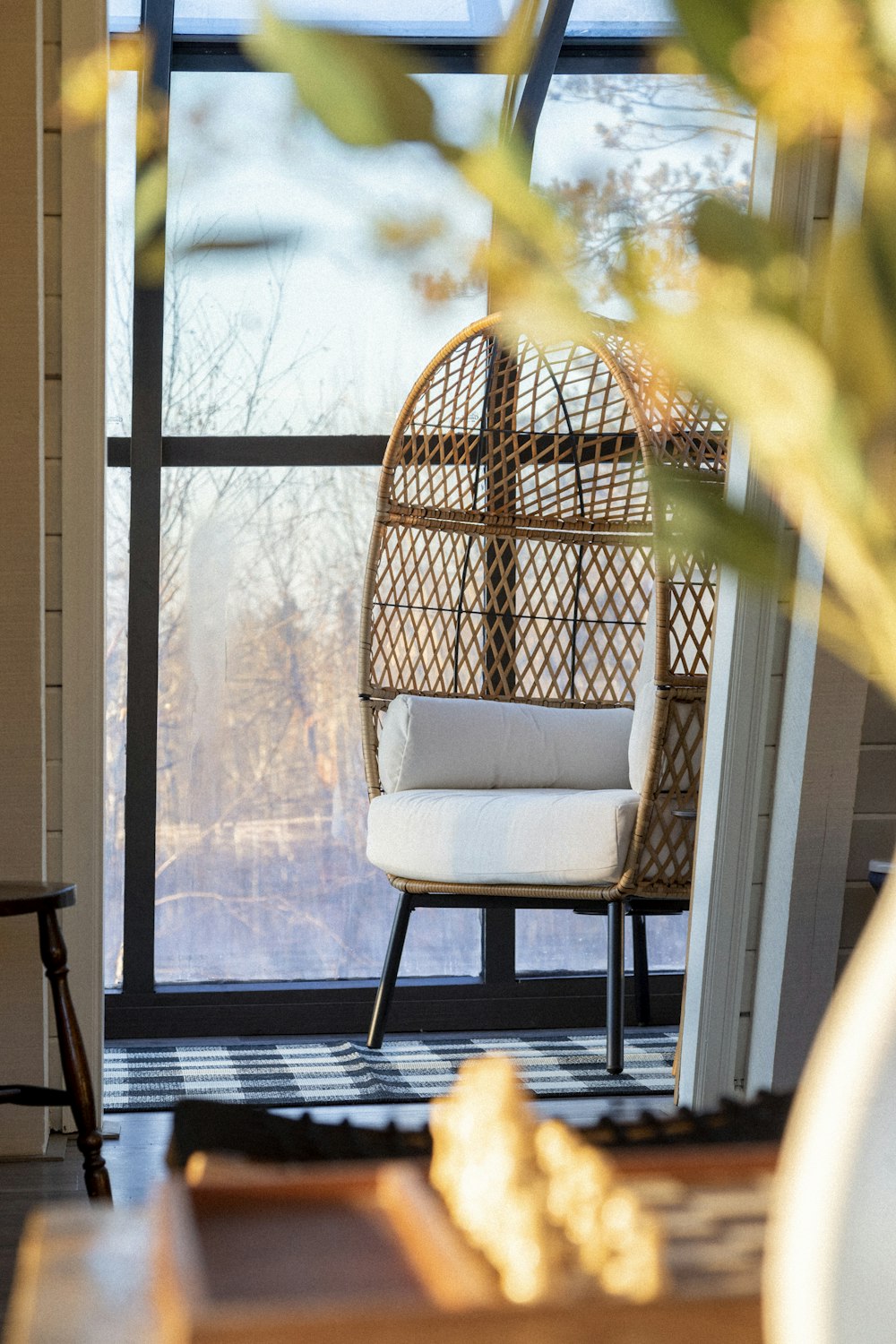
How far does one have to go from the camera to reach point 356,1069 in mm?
3002

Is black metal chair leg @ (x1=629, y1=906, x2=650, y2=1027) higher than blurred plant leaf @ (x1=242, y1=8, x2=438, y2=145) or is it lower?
lower

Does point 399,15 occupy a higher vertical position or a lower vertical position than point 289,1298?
higher

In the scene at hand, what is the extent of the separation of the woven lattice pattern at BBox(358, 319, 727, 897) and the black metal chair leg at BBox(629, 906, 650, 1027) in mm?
566

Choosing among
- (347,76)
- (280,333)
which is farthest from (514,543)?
(347,76)

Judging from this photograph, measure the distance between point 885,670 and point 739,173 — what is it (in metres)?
3.58

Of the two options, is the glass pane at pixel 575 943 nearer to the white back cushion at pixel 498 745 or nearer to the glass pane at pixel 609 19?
the white back cushion at pixel 498 745

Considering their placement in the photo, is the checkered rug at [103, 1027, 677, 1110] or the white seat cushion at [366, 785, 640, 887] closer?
the checkered rug at [103, 1027, 677, 1110]

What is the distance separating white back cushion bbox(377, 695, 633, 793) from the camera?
3180 millimetres

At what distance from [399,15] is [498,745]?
1882 millimetres

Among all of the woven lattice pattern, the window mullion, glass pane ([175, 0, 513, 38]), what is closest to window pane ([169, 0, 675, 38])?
glass pane ([175, 0, 513, 38])

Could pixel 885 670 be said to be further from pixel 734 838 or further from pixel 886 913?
pixel 734 838

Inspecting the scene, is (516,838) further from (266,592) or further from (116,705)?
(116,705)

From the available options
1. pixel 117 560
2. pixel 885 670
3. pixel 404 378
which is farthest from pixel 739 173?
pixel 885 670

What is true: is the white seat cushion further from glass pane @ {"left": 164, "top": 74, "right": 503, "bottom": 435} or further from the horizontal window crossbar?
the horizontal window crossbar
